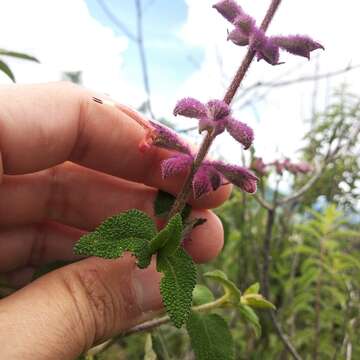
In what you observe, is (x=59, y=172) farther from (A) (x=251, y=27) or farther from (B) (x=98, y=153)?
(A) (x=251, y=27)

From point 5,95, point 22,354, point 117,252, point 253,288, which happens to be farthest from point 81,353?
point 5,95

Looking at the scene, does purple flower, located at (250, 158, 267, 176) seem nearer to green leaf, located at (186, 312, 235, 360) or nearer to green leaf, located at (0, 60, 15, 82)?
green leaf, located at (186, 312, 235, 360)

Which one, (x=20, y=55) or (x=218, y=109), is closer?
(x=218, y=109)

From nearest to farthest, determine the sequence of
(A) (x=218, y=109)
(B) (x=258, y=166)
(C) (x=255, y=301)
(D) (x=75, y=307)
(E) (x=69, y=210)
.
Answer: (A) (x=218, y=109) → (D) (x=75, y=307) → (C) (x=255, y=301) → (E) (x=69, y=210) → (B) (x=258, y=166)

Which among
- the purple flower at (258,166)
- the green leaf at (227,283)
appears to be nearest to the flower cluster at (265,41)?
the green leaf at (227,283)

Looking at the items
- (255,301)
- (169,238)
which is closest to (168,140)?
(169,238)

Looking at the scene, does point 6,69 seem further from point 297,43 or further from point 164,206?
point 297,43

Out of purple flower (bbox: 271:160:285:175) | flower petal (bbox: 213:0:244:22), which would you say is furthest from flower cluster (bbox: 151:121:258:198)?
purple flower (bbox: 271:160:285:175)

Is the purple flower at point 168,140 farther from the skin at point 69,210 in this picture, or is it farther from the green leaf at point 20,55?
the green leaf at point 20,55
